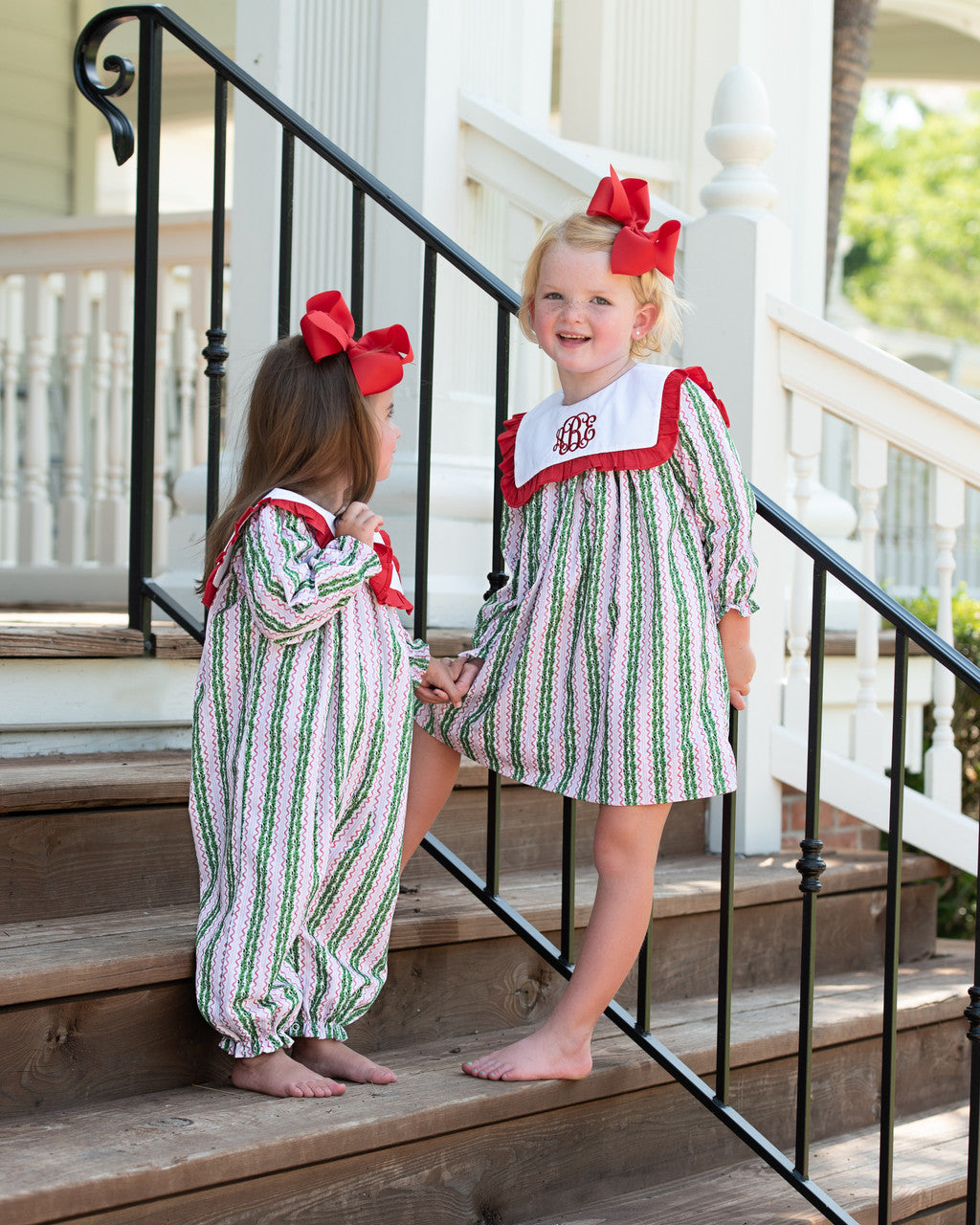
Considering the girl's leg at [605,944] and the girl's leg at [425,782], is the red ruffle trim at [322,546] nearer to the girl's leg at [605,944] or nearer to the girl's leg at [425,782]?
the girl's leg at [425,782]

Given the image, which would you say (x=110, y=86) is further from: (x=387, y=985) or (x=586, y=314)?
(x=387, y=985)

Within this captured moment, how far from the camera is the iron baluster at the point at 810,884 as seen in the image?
7.14 ft

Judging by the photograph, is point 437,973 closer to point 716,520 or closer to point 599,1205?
point 599,1205

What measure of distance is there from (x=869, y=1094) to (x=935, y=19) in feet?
18.6

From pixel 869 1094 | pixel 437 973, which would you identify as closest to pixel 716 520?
pixel 437 973

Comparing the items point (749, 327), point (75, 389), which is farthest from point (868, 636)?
point (75, 389)

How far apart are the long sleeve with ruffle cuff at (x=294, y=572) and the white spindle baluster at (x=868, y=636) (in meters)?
1.68

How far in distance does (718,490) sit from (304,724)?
2.34 feet

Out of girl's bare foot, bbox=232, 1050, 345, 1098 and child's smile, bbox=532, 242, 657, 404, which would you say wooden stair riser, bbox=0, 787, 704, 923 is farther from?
child's smile, bbox=532, 242, 657, 404

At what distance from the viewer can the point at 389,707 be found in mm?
2096

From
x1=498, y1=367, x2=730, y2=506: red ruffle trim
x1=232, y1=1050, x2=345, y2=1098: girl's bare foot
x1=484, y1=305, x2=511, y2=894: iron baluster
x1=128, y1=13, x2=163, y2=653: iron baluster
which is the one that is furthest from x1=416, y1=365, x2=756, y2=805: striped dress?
x1=128, y1=13, x2=163, y2=653: iron baluster

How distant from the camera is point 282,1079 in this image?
77.1 inches

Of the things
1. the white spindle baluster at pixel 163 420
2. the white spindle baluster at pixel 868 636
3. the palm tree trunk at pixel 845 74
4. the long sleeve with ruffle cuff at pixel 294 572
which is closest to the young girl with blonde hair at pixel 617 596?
the long sleeve with ruffle cuff at pixel 294 572

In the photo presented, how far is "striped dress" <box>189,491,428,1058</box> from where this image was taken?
6.36 ft
